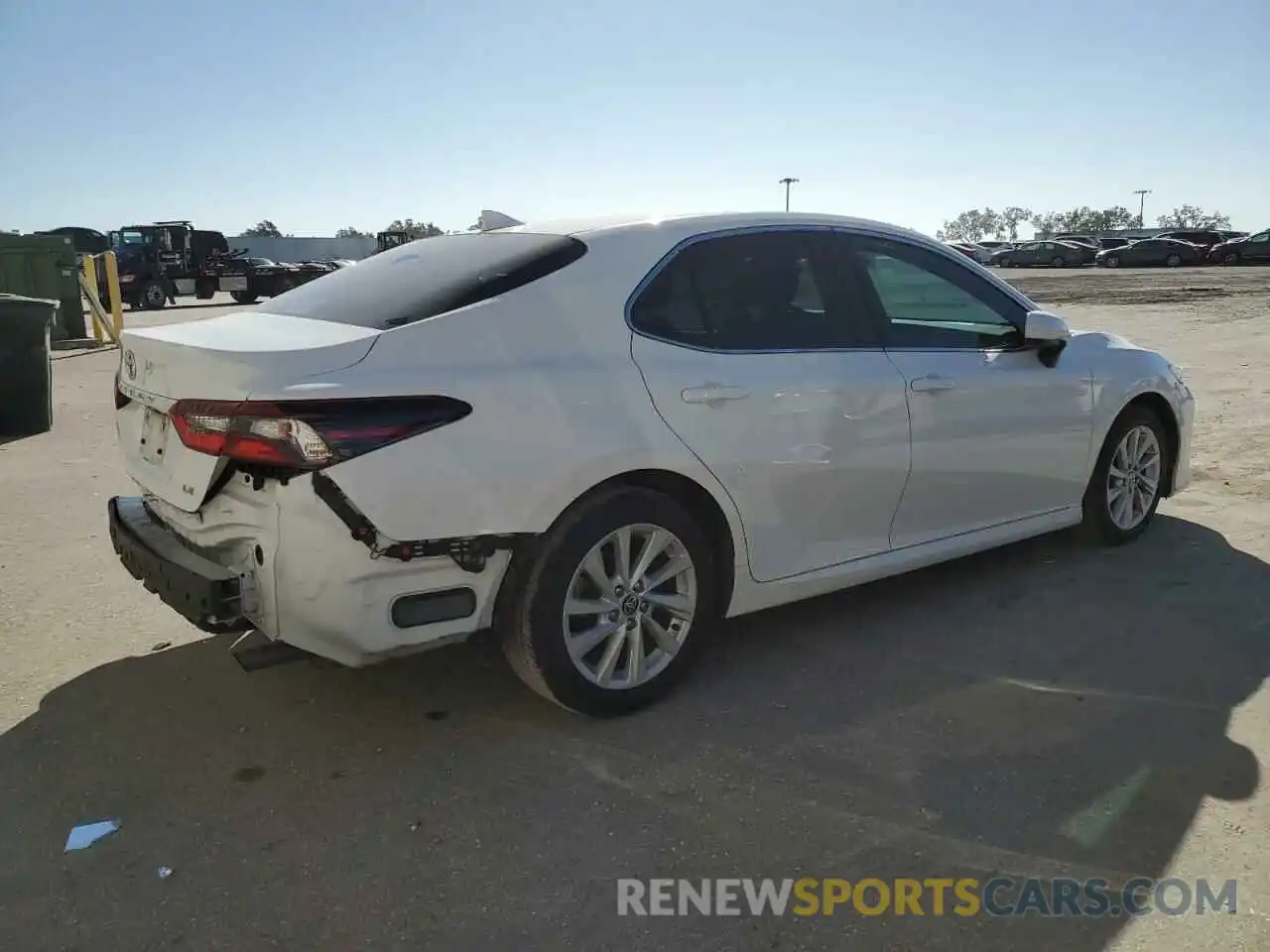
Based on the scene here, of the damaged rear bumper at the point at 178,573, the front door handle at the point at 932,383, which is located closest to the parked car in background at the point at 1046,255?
the front door handle at the point at 932,383

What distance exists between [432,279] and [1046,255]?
55871 millimetres

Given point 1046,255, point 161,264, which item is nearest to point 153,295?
point 161,264

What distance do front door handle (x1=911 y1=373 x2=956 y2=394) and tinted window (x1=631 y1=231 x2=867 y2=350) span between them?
286mm

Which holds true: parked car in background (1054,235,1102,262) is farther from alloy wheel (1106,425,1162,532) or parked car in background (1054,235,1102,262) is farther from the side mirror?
the side mirror

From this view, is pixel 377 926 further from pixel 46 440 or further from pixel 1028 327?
pixel 46 440

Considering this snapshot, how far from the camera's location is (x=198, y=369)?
2.92 metres

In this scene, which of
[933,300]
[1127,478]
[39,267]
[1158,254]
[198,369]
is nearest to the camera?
[198,369]

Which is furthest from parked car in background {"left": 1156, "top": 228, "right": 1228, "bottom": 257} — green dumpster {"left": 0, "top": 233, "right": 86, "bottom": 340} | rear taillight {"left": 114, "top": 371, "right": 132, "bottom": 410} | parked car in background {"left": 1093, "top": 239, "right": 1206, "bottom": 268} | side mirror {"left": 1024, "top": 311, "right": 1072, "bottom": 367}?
rear taillight {"left": 114, "top": 371, "right": 132, "bottom": 410}

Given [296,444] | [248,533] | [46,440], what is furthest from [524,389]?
[46,440]

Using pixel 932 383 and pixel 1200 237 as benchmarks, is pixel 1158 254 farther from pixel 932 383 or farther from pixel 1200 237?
pixel 932 383

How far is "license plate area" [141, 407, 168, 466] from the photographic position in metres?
3.18

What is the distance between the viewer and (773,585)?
368 centimetres

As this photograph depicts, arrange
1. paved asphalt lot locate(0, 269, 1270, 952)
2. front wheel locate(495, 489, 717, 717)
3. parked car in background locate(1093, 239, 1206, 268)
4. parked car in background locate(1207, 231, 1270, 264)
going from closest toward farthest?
1. paved asphalt lot locate(0, 269, 1270, 952)
2. front wheel locate(495, 489, 717, 717)
3. parked car in background locate(1207, 231, 1270, 264)
4. parked car in background locate(1093, 239, 1206, 268)

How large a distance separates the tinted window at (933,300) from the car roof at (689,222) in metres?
0.17
